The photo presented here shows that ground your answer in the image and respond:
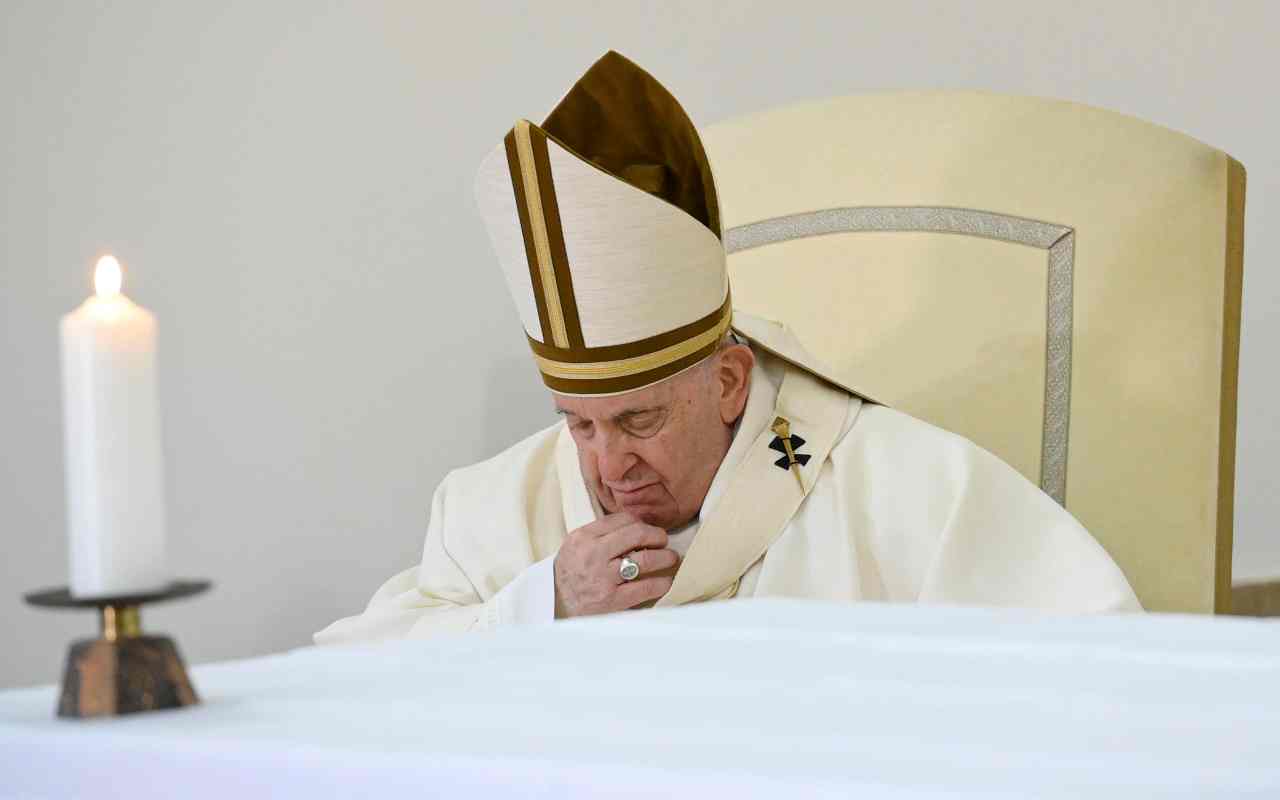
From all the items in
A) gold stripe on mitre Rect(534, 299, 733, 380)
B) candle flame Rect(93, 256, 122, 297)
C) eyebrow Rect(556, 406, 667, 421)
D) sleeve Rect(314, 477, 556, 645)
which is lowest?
sleeve Rect(314, 477, 556, 645)

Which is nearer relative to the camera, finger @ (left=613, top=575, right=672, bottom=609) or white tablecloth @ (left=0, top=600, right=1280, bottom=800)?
white tablecloth @ (left=0, top=600, right=1280, bottom=800)

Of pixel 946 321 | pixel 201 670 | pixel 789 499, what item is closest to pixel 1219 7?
pixel 946 321

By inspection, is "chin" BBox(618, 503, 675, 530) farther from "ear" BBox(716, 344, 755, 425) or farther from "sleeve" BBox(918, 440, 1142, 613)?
"sleeve" BBox(918, 440, 1142, 613)

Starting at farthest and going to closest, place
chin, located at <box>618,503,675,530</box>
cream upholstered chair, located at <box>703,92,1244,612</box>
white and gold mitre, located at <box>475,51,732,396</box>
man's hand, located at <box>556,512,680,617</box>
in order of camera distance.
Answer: cream upholstered chair, located at <box>703,92,1244,612</box> → chin, located at <box>618,503,675,530</box> → white and gold mitre, located at <box>475,51,732,396</box> → man's hand, located at <box>556,512,680,617</box>

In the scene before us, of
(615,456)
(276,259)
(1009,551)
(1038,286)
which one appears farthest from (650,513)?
(276,259)

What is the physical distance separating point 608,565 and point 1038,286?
942mm

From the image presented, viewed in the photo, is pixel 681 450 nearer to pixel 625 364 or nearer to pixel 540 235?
pixel 625 364

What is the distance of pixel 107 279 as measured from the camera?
40.7 inches

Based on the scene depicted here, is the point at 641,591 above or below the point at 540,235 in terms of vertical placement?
below

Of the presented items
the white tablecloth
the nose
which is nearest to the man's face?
the nose

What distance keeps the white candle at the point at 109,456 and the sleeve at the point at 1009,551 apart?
6.14ft

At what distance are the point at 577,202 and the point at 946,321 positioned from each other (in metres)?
0.76

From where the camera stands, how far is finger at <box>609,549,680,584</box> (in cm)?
262

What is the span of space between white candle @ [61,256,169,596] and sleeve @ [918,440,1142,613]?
1.87 metres
